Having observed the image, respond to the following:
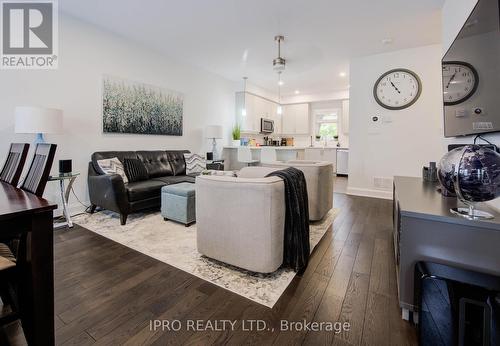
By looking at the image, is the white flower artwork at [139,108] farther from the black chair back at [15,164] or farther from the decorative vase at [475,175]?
the decorative vase at [475,175]

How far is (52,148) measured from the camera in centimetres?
137

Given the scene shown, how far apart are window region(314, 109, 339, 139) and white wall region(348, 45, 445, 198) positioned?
3427mm

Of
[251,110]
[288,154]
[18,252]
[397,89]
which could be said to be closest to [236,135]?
[251,110]

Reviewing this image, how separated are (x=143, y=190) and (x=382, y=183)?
407 centimetres

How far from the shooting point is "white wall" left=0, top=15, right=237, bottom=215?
2.81 m

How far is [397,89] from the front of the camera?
4.23 m

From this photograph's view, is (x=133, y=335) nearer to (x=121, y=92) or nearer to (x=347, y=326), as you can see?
(x=347, y=326)

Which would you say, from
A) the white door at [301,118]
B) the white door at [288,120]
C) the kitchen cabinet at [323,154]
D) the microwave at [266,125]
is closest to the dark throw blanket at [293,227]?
the microwave at [266,125]

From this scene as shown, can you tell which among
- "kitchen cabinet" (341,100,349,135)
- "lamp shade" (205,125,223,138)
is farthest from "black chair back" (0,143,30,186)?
"kitchen cabinet" (341,100,349,135)

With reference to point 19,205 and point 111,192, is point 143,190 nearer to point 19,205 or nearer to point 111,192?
point 111,192

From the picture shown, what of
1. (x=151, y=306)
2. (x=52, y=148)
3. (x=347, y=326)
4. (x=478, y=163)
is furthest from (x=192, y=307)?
(x=478, y=163)

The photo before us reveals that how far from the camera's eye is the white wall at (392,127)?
4.02 m

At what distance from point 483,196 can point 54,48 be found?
4.40 metres

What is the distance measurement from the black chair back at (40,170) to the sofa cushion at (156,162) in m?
2.32
